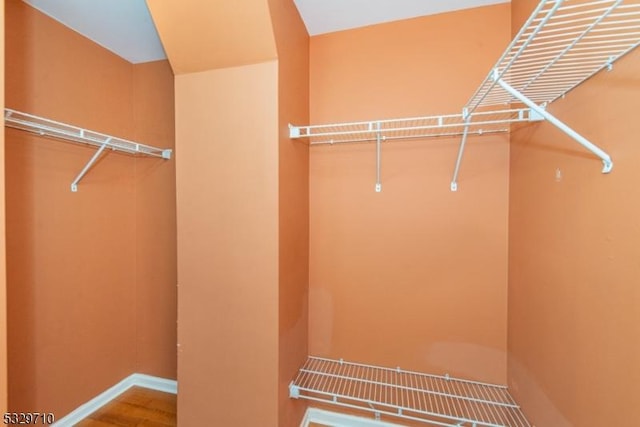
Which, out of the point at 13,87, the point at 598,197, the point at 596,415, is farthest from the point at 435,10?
the point at 13,87

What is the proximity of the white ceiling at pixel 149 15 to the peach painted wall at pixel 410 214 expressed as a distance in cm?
5

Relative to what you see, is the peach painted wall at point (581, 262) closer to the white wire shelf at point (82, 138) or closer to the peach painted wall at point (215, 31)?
the peach painted wall at point (215, 31)

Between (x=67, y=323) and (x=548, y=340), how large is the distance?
91.7 inches

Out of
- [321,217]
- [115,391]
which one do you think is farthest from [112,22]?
[115,391]

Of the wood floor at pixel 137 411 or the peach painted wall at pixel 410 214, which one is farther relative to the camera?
the wood floor at pixel 137 411

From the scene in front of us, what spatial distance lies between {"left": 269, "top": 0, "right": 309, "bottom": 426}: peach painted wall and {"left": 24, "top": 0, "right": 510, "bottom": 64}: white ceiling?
127mm

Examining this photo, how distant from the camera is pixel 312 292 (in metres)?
1.58

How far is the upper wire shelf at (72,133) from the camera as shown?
117 cm

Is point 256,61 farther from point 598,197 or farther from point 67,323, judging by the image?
point 67,323

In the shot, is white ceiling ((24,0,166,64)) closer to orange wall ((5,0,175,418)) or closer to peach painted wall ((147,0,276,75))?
orange wall ((5,0,175,418))

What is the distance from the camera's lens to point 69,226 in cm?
149

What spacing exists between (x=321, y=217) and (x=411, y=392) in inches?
40.8

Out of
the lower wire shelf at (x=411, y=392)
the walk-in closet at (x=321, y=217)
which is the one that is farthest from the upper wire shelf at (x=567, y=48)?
the lower wire shelf at (x=411, y=392)

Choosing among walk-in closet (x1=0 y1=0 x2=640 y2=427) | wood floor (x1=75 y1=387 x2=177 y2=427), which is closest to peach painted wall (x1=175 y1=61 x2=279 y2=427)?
walk-in closet (x1=0 y1=0 x2=640 y2=427)
